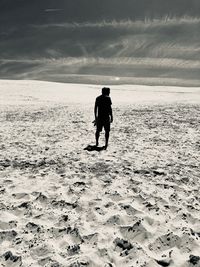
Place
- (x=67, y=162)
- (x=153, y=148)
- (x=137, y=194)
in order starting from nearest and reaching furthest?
(x=137, y=194) < (x=67, y=162) < (x=153, y=148)

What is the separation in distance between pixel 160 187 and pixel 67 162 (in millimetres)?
3884

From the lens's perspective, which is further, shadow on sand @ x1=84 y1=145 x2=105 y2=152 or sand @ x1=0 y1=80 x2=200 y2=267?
shadow on sand @ x1=84 y1=145 x2=105 y2=152

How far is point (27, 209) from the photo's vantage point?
7590 millimetres

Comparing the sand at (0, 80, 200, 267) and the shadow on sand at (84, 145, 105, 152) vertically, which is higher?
the sand at (0, 80, 200, 267)

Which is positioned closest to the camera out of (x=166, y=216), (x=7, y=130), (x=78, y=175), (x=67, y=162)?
(x=166, y=216)

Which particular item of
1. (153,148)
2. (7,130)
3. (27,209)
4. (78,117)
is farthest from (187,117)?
(27,209)

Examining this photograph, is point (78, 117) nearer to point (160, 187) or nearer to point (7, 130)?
point (7, 130)

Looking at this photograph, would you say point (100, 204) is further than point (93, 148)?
No

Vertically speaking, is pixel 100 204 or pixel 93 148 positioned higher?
pixel 100 204

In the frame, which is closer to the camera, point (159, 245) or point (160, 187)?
point (159, 245)

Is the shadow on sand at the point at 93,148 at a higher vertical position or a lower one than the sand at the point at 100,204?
lower

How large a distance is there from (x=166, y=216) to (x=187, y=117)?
1824cm

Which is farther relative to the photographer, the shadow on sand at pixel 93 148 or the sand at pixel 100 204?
the shadow on sand at pixel 93 148

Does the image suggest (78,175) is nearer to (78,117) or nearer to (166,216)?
(166,216)
